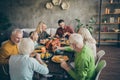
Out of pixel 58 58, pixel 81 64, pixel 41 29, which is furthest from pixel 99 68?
pixel 41 29

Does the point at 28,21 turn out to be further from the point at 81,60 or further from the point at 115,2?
the point at 81,60

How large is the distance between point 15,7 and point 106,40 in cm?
365

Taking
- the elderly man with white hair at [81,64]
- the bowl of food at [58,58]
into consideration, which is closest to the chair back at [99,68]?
the elderly man with white hair at [81,64]

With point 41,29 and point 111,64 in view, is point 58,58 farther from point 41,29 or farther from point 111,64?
point 111,64

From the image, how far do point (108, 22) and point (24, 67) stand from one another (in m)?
5.45

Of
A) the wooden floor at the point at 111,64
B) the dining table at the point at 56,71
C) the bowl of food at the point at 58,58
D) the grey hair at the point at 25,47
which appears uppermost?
the grey hair at the point at 25,47

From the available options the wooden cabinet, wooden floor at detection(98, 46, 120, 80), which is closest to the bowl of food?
wooden floor at detection(98, 46, 120, 80)

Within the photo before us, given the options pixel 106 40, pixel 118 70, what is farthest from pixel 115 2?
pixel 118 70

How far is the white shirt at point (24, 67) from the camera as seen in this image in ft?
8.66

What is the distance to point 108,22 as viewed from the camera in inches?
296

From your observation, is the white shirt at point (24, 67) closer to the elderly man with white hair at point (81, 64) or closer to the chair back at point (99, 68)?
the elderly man with white hair at point (81, 64)

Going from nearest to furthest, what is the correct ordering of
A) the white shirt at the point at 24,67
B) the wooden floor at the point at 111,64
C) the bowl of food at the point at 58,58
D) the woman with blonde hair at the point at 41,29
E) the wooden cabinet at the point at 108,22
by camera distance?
the white shirt at the point at 24,67 < the bowl of food at the point at 58,58 < the wooden floor at the point at 111,64 < the woman with blonde hair at the point at 41,29 < the wooden cabinet at the point at 108,22

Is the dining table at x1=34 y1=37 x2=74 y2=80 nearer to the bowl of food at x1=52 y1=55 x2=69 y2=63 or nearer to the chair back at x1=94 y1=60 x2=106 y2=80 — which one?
the bowl of food at x1=52 y1=55 x2=69 y2=63

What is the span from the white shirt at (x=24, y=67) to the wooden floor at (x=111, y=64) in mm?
2396
